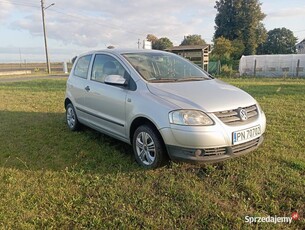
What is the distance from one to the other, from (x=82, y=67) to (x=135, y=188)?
293cm

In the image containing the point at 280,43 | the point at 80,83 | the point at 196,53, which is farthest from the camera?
the point at 280,43

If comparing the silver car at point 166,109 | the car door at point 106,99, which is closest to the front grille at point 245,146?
the silver car at point 166,109

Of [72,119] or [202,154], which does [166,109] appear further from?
[72,119]

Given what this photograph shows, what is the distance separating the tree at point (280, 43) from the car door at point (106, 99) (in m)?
54.8

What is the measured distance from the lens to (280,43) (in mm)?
54406

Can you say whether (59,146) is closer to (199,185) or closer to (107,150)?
(107,150)

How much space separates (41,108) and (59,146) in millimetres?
3765

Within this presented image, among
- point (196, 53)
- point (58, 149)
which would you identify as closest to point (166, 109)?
point (58, 149)

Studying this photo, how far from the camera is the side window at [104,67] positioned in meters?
3.98

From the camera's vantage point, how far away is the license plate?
3.02 m

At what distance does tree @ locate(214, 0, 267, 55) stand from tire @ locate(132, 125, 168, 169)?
1742 inches

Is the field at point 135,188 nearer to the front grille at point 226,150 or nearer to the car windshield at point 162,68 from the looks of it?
the front grille at point 226,150

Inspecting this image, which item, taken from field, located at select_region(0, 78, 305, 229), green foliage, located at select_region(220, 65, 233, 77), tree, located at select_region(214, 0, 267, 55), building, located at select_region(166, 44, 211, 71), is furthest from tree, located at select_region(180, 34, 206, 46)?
field, located at select_region(0, 78, 305, 229)

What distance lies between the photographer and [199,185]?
299 cm
